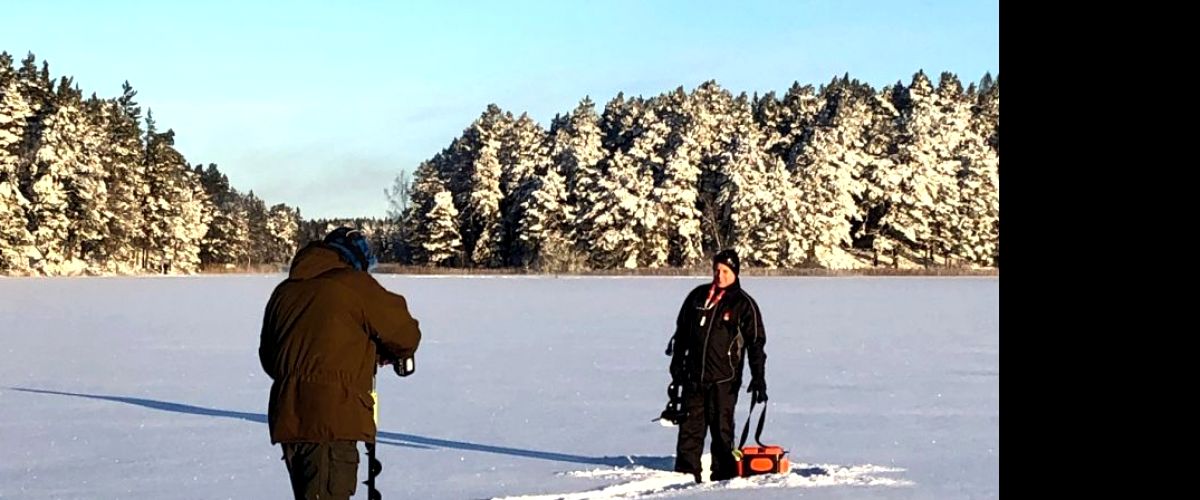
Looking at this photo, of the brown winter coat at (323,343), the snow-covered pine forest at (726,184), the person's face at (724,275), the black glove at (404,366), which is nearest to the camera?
the brown winter coat at (323,343)

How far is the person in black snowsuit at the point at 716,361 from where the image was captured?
7465mm

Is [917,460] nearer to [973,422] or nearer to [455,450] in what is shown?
[973,422]

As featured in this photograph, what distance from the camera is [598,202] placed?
72.0 m

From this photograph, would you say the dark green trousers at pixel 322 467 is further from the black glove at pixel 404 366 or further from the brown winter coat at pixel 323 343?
the black glove at pixel 404 366

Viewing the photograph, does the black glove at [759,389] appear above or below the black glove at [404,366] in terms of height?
below

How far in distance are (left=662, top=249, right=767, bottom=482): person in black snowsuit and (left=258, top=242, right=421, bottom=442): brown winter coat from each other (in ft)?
10.5

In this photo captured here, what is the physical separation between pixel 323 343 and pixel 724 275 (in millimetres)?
3473

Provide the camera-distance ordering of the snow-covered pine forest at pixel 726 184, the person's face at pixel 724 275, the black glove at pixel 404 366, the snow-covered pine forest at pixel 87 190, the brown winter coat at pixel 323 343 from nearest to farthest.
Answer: the brown winter coat at pixel 323 343
the black glove at pixel 404 366
the person's face at pixel 724 275
the snow-covered pine forest at pixel 87 190
the snow-covered pine forest at pixel 726 184

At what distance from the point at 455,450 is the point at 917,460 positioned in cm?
338

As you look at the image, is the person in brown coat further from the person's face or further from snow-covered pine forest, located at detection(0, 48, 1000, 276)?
snow-covered pine forest, located at detection(0, 48, 1000, 276)

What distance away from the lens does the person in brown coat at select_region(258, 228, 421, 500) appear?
4438 millimetres

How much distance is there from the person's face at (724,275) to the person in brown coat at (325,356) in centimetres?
315

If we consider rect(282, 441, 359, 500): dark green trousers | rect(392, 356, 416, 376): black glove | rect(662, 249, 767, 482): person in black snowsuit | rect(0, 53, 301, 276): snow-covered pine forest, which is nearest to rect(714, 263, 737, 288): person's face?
rect(662, 249, 767, 482): person in black snowsuit

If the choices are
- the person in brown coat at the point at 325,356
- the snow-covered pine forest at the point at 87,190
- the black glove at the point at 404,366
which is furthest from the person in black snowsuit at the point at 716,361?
the snow-covered pine forest at the point at 87,190
